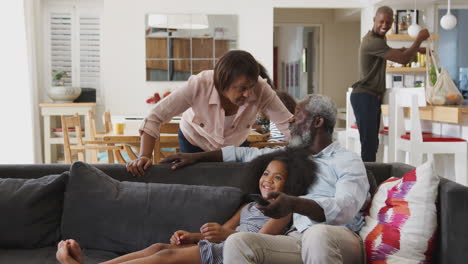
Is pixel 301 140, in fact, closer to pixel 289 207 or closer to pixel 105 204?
pixel 289 207

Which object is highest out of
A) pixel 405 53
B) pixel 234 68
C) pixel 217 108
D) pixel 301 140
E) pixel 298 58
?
pixel 298 58

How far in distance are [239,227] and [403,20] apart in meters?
6.22

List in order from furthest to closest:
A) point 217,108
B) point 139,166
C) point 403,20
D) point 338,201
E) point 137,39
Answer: point 403,20 → point 137,39 → point 217,108 → point 139,166 → point 338,201

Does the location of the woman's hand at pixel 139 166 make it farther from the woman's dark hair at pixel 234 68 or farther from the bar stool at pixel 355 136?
the bar stool at pixel 355 136

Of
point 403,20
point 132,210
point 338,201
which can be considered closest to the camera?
point 338,201

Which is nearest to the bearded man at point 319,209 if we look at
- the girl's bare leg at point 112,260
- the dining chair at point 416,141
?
the girl's bare leg at point 112,260

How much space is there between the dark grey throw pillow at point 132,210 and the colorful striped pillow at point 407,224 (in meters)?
0.64

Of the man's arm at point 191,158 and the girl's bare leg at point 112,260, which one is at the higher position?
the man's arm at point 191,158

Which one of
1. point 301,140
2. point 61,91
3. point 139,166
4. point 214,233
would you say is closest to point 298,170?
point 301,140

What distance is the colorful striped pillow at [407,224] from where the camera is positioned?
2.08 m

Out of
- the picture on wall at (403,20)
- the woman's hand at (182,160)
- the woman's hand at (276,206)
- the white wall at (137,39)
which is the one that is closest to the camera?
the woman's hand at (276,206)

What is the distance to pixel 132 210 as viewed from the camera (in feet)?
8.44

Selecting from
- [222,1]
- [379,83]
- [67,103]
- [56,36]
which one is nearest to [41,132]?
[67,103]

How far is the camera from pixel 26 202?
2613mm
